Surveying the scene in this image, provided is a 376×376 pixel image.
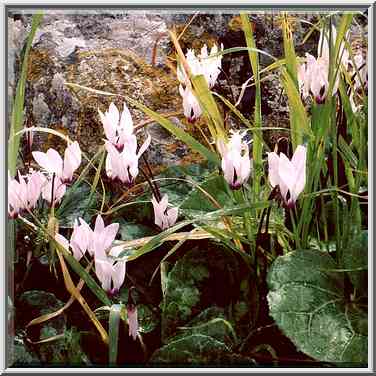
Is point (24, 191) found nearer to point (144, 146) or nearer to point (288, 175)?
point (144, 146)

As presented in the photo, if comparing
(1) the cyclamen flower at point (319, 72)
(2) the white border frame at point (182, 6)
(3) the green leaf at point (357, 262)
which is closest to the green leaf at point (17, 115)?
(2) the white border frame at point (182, 6)

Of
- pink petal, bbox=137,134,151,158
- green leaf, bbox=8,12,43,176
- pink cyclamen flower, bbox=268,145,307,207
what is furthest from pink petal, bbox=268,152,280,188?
green leaf, bbox=8,12,43,176

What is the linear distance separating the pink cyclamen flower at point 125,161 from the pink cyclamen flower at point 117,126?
10mm

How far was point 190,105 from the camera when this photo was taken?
132 centimetres

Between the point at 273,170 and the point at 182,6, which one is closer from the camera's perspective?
the point at 273,170

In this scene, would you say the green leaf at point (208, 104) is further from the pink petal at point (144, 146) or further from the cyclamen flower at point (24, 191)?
the cyclamen flower at point (24, 191)

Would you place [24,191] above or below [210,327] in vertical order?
above

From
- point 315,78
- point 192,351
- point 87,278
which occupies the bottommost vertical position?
point 192,351

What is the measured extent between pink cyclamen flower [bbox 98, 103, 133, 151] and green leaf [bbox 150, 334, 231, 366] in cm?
34

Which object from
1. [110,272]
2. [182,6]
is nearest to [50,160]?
[110,272]

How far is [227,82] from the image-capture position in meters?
1.35

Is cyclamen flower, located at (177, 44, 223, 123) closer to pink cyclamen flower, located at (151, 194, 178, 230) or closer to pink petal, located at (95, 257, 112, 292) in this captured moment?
pink cyclamen flower, located at (151, 194, 178, 230)

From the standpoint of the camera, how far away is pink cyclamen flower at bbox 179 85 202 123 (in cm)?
132

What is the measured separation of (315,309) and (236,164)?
0.87 feet
